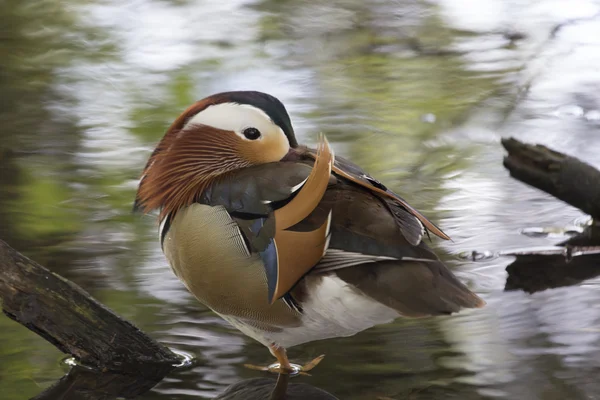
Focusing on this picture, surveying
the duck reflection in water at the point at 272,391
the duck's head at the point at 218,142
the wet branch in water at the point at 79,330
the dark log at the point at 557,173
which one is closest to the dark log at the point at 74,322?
the wet branch in water at the point at 79,330

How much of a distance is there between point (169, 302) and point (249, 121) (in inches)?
39.0

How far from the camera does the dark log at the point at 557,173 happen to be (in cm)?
348

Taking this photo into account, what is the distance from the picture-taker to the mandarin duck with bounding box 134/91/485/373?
232cm

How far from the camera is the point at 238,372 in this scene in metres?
2.80

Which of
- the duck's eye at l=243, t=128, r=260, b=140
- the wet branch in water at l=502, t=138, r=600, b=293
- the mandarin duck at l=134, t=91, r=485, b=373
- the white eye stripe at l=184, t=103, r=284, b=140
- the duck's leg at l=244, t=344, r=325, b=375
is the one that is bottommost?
the duck's leg at l=244, t=344, r=325, b=375

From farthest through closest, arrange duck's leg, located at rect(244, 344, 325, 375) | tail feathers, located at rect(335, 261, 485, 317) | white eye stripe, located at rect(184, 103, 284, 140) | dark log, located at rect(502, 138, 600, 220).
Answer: dark log, located at rect(502, 138, 600, 220) < duck's leg, located at rect(244, 344, 325, 375) < white eye stripe, located at rect(184, 103, 284, 140) < tail feathers, located at rect(335, 261, 485, 317)

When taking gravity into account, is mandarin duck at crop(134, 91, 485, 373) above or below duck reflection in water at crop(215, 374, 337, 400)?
above

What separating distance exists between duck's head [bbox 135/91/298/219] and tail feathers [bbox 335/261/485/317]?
40 centimetres

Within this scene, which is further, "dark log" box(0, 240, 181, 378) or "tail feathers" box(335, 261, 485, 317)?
"dark log" box(0, 240, 181, 378)

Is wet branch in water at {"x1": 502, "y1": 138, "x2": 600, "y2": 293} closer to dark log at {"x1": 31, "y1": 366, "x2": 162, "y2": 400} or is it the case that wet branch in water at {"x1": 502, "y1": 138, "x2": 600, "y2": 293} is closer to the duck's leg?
the duck's leg

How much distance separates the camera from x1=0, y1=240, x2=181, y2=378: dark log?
2.62 metres

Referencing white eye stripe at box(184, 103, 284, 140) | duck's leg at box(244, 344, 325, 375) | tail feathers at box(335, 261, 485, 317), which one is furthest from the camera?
duck's leg at box(244, 344, 325, 375)

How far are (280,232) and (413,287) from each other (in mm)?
343

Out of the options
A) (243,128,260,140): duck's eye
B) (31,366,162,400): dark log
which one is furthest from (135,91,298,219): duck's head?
(31,366,162,400): dark log
